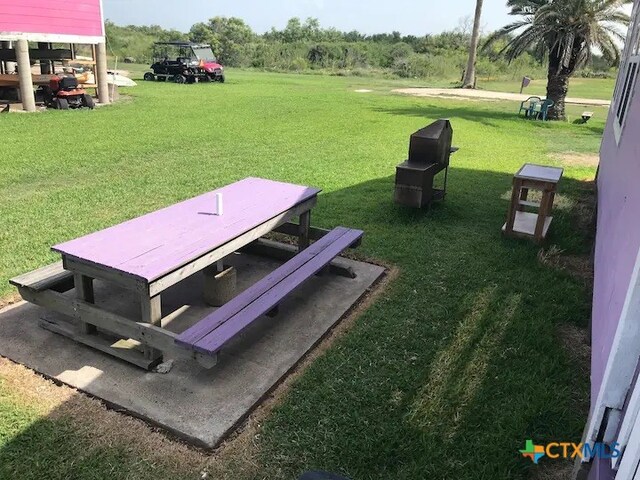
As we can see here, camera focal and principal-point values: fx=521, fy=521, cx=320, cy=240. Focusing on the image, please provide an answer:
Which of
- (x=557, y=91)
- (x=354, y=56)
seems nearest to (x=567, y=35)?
(x=557, y=91)

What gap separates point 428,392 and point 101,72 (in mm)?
16417

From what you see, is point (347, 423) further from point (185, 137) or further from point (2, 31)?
point (2, 31)

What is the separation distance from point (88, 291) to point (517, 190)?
4485 mm

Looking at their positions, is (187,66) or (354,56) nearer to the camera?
(187,66)

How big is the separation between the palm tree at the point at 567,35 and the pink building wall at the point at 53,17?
13.7m

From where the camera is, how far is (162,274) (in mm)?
3193

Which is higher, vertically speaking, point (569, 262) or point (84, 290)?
point (84, 290)

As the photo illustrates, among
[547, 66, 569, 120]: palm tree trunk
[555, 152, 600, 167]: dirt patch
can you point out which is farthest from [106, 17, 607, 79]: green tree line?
[555, 152, 600, 167]: dirt patch

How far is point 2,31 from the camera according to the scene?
44.3 feet

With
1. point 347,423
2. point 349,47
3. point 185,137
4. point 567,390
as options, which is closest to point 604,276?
point 567,390

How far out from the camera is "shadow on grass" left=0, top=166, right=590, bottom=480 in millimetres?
2711

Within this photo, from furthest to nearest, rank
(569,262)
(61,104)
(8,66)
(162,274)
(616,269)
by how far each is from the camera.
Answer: (8,66), (61,104), (569,262), (162,274), (616,269)

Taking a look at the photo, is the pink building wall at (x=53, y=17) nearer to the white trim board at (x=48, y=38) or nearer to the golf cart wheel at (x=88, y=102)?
the white trim board at (x=48, y=38)

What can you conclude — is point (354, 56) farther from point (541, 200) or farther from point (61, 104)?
point (541, 200)
